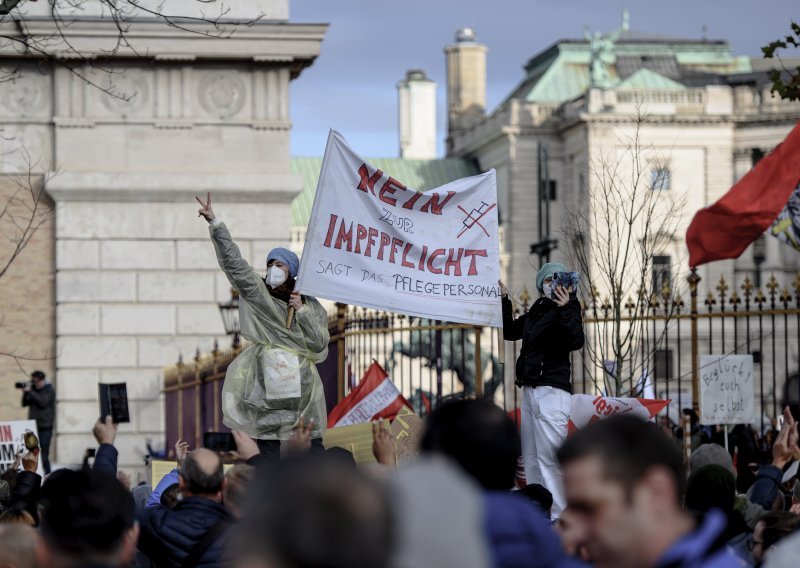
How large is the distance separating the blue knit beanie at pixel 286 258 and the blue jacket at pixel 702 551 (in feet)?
21.0

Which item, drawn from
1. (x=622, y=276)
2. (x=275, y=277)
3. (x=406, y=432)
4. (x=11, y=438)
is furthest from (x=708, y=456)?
(x=622, y=276)

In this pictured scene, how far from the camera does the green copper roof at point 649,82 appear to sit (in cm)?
7925

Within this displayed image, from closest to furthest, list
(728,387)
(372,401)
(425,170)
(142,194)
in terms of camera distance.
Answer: (372,401) → (728,387) → (142,194) → (425,170)

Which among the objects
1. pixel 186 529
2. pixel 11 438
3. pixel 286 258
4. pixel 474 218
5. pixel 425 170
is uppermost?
pixel 425 170

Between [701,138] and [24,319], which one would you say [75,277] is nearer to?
[24,319]

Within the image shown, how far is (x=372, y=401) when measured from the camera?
13797 millimetres

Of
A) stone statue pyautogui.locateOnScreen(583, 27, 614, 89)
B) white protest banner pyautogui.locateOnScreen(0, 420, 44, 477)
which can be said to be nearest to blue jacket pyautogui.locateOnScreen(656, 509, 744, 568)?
white protest banner pyautogui.locateOnScreen(0, 420, 44, 477)

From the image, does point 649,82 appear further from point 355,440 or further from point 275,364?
point 355,440

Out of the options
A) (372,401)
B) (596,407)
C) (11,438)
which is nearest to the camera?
(596,407)

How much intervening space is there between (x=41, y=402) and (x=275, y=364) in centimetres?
1207

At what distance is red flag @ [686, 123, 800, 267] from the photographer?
15.5m

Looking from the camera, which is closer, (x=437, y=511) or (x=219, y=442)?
(x=437, y=511)

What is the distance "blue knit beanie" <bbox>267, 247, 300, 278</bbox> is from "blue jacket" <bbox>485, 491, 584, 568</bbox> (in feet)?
20.3

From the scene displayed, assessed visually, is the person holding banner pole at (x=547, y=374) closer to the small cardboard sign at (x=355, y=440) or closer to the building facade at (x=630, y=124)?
the small cardboard sign at (x=355, y=440)
